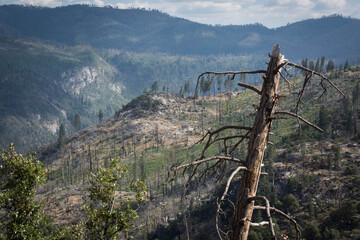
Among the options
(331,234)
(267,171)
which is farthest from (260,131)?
(267,171)

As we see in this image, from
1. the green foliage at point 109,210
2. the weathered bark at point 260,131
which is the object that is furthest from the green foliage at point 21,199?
the weathered bark at point 260,131

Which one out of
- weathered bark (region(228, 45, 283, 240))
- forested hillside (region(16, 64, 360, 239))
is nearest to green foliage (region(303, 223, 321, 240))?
forested hillside (region(16, 64, 360, 239))

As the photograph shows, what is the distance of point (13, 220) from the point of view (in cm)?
1460

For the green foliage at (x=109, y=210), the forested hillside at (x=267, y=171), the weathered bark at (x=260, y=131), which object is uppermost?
the weathered bark at (x=260, y=131)

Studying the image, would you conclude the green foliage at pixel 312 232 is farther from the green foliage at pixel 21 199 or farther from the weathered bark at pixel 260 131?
the weathered bark at pixel 260 131

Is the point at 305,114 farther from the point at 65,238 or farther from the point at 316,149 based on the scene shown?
the point at 65,238

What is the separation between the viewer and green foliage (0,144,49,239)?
1420 centimetres

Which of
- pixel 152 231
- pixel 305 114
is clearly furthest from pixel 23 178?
pixel 305 114

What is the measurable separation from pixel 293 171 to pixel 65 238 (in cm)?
8048

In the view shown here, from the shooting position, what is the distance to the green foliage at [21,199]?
14198mm

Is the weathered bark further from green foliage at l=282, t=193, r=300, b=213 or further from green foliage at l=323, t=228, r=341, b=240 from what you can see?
green foliage at l=282, t=193, r=300, b=213

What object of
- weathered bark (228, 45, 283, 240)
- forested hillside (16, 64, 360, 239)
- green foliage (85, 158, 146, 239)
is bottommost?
forested hillside (16, 64, 360, 239)

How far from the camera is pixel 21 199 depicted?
48.7 ft

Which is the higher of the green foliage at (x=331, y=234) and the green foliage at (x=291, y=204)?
the green foliage at (x=331, y=234)
